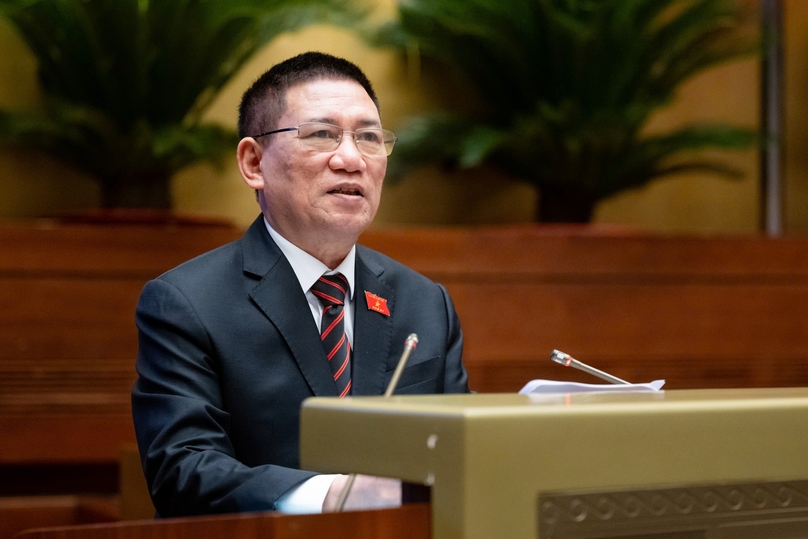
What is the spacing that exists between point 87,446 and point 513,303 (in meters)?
1.35

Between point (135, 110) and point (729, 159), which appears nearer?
point (135, 110)

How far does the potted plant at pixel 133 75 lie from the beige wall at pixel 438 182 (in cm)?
20

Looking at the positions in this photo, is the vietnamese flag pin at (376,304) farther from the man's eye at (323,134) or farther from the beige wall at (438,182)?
the beige wall at (438,182)

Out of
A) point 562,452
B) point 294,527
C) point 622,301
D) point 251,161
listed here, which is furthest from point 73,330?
point 562,452

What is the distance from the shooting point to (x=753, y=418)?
0.95m

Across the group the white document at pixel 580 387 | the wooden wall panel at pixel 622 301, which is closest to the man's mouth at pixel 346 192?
the white document at pixel 580 387

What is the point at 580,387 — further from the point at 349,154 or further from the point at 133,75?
the point at 133,75

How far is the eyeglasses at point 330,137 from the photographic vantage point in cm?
161

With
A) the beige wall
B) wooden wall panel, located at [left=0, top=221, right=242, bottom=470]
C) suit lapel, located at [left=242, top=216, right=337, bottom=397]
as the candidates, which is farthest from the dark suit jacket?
the beige wall

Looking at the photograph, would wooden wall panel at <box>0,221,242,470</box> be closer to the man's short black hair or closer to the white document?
the man's short black hair

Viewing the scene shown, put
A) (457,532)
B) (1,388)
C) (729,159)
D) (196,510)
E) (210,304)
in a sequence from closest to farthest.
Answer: (457,532), (196,510), (210,304), (1,388), (729,159)

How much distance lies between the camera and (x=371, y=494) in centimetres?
105

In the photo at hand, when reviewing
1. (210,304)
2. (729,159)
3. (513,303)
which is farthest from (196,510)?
(729,159)

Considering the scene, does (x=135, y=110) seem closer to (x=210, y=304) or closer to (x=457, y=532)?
(x=210, y=304)
